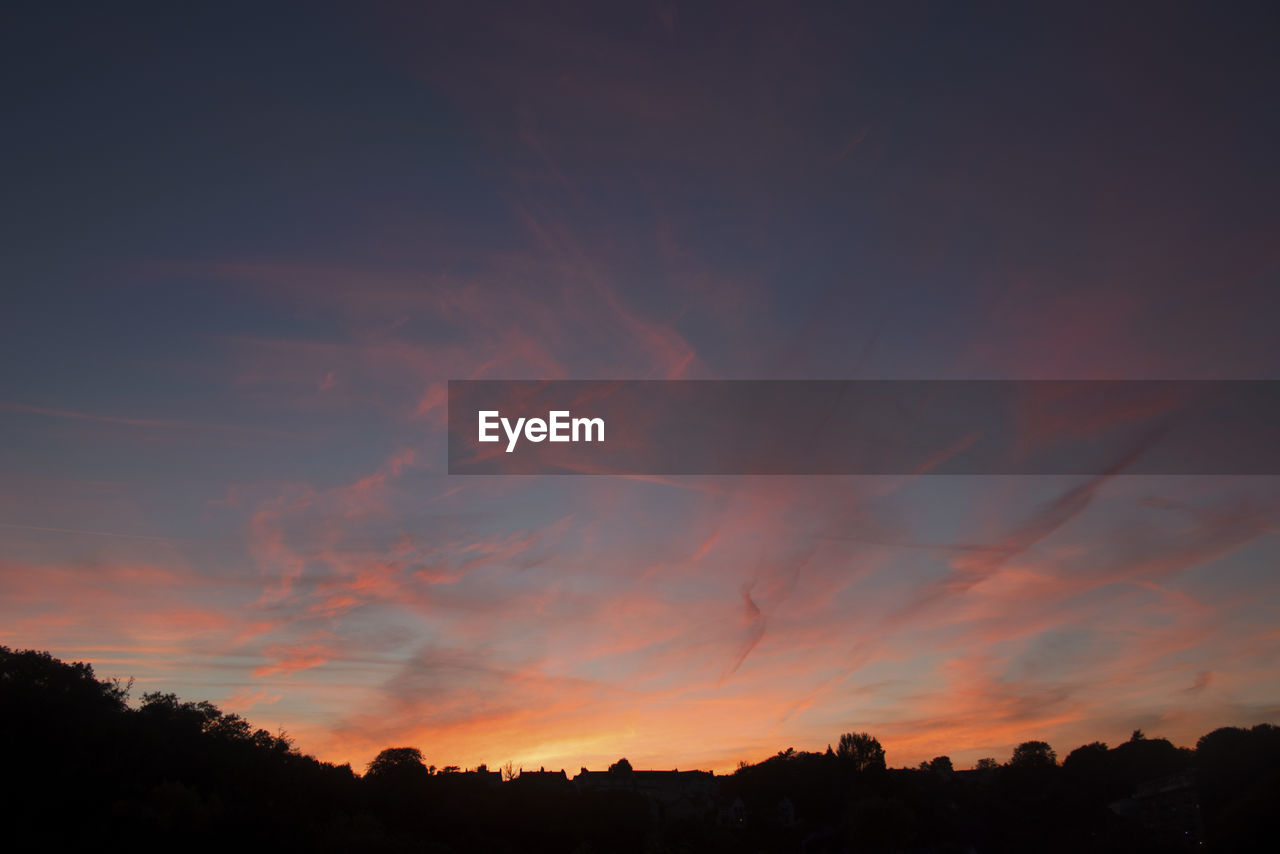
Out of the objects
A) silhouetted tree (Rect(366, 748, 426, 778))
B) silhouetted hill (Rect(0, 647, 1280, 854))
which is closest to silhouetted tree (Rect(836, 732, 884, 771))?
silhouetted hill (Rect(0, 647, 1280, 854))

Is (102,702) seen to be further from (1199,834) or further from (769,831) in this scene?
(1199,834)

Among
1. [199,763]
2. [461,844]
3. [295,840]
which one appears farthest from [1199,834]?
[199,763]

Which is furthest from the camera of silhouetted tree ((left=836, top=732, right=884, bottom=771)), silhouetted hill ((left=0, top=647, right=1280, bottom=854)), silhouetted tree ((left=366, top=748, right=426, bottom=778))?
silhouetted tree ((left=836, top=732, right=884, bottom=771))

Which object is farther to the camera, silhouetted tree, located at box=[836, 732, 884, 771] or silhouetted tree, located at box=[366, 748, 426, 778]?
silhouetted tree, located at box=[836, 732, 884, 771]

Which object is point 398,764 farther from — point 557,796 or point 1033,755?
point 1033,755

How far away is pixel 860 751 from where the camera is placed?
495 ft

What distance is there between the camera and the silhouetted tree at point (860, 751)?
145250 mm

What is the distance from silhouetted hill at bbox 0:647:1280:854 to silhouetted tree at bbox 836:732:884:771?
0.43 metres

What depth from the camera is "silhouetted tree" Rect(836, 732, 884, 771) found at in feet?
477

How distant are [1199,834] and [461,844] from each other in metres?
97.4

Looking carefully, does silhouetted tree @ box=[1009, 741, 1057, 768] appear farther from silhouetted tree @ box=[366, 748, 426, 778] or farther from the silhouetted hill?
silhouetted tree @ box=[366, 748, 426, 778]

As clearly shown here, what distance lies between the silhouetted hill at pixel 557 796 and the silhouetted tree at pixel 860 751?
Answer: 0.43m

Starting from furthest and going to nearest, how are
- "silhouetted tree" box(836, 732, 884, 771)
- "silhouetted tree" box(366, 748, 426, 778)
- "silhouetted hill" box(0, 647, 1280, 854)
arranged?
"silhouetted tree" box(836, 732, 884, 771) < "silhouetted tree" box(366, 748, 426, 778) < "silhouetted hill" box(0, 647, 1280, 854)

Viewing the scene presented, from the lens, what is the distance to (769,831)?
11319cm
